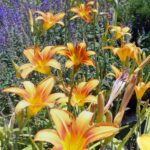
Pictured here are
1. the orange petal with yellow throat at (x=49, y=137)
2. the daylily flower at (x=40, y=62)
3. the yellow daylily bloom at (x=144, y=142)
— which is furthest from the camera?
the daylily flower at (x=40, y=62)

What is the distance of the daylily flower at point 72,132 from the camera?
1.07m

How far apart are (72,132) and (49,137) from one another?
96 millimetres

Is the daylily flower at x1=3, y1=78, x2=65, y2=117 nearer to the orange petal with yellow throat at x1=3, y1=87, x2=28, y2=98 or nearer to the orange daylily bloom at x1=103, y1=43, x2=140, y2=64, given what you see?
the orange petal with yellow throat at x1=3, y1=87, x2=28, y2=98

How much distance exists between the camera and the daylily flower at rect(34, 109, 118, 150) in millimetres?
1069

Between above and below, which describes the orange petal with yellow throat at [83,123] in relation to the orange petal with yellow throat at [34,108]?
above

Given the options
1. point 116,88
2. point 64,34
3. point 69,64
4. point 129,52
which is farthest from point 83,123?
point 64,34

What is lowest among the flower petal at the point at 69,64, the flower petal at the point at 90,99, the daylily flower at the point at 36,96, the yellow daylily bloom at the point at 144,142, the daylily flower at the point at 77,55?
the flower petal at the point at 90,99

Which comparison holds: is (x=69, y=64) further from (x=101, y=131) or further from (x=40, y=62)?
(x=101, y=131)

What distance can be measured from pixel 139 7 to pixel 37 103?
3.45 m

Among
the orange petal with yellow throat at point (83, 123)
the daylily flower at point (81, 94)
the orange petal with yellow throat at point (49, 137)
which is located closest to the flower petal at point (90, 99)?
the daylily flower at point (81, 94)

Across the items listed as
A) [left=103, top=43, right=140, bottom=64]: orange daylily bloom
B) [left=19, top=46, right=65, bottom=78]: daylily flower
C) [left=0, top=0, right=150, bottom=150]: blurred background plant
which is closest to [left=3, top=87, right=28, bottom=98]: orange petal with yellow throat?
[left=19, top=46, right=65, bottom=78]: daylily flower

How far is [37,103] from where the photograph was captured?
1394 mm

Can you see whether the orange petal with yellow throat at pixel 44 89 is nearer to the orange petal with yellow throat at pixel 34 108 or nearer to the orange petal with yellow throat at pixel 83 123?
the orange petal with yellow throat at pixel 34 108

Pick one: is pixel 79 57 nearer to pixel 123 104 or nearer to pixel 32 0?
pixel 123 104
